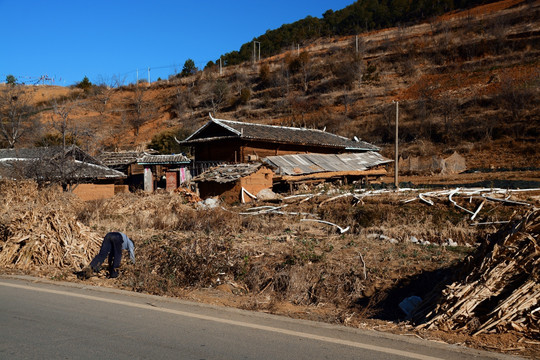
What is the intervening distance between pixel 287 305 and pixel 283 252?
6.23 feet

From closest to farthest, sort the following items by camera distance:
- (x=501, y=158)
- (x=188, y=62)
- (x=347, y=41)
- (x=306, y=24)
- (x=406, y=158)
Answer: (x=501, y=158)
(x=406, y=158)
(x=347, y=41)
(x=188, y=62)
(x=306, y=24)

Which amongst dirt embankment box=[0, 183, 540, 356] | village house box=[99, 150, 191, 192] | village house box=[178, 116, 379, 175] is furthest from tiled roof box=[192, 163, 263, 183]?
village house box=[99, 150, 191, 192]

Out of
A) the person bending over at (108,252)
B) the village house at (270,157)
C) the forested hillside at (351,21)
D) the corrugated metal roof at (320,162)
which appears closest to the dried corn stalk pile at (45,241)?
the person bending over at (108,252)

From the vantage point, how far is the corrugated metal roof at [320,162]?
82.1 ft

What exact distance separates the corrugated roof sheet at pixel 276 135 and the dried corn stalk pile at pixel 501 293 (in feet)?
72.9

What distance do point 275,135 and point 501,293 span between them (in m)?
24.9

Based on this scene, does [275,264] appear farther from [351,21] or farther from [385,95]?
[351,21]

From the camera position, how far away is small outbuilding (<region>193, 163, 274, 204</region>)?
67.9 feet

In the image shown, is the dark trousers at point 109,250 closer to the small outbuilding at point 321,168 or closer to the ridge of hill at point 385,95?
the small outbuilding at point 321,168

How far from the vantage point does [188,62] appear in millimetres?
80125

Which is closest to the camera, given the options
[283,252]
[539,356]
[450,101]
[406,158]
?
[539,356]

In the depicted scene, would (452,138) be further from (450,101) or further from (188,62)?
(188,62)

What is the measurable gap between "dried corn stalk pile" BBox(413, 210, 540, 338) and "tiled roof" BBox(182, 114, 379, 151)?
2222cm

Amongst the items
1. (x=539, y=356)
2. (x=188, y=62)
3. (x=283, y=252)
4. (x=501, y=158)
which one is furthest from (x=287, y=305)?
(x=188, y=62)
